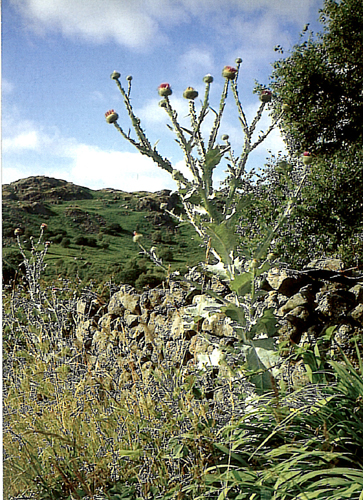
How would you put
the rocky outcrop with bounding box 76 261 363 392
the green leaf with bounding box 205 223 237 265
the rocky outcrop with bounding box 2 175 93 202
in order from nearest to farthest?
the green leaf with bounding box 205 223 237 265
the rocky outcrop with bounding box 76 261 363 392
the rocky outcrop with bounding box 2 175 93 202

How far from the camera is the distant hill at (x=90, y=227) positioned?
13.0ft

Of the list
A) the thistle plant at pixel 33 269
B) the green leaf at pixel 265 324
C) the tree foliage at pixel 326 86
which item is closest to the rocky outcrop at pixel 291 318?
the thistle plant at pixel 33 269

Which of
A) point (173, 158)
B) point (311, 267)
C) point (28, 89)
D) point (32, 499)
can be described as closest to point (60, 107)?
point (28, 89)

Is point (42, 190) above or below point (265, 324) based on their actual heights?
above

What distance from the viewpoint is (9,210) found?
4199 millimetres

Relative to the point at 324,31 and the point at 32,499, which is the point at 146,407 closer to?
the point at 32,499

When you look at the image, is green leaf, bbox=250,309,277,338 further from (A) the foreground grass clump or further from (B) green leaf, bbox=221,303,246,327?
(A) the foreground grass clump

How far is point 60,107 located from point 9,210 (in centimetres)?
111

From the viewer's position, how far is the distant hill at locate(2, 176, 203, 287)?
13.0ft

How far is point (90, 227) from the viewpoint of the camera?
13.7 feet

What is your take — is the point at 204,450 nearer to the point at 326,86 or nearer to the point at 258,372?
the point at 258,372

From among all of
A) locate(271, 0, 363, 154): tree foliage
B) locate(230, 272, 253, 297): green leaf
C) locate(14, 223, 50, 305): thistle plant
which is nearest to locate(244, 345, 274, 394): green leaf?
locate(230, 272, 253, 297): green leaf

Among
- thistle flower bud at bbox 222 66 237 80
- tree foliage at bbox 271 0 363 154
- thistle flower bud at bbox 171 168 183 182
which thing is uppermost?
tree foliage at bbox 271 0 363 154

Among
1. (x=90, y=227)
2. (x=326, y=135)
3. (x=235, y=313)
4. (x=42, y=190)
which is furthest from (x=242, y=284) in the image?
(x=42, y=190)
